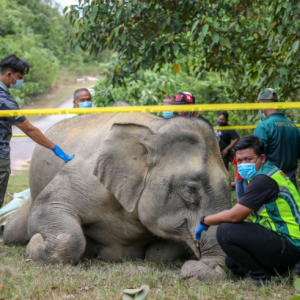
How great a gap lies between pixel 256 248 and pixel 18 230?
10.7 ft

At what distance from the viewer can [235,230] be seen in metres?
3.75

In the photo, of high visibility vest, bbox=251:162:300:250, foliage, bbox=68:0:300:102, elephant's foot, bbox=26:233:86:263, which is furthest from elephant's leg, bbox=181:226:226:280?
foliage, bbox=68:0:300:102

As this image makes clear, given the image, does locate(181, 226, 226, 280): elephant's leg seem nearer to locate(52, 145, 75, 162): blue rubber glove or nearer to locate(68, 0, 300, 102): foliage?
locate(52, 145, 75, 162): blue rubber glove

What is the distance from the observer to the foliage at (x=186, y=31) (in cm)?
654

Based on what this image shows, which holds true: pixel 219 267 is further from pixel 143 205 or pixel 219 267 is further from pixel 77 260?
pixel 77 260

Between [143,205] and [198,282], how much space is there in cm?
87

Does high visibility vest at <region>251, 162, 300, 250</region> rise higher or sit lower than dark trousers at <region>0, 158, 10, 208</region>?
higher

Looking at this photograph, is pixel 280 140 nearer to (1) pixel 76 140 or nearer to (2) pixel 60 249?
(1) pixel 76 140

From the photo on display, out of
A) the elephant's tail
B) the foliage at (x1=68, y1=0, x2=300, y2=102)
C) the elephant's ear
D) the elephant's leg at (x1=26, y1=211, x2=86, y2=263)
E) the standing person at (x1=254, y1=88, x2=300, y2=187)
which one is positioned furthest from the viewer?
the foliage at (x1=68, y1=0, x2=300, y2=102)

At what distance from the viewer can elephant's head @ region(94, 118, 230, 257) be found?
4.12 m

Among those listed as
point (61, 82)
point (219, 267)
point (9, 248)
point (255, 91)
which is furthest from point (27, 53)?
point (219, 267)

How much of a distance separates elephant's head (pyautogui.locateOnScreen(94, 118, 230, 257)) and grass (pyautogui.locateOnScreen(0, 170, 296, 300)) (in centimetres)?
44

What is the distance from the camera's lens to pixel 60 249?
4.50 m

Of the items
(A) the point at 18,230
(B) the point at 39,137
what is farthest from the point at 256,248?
(A) the point at 18,230
